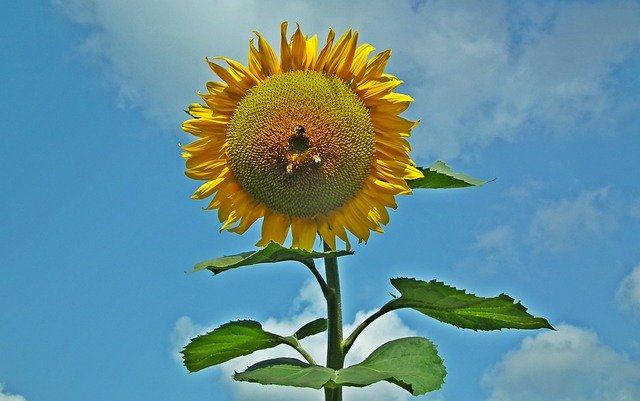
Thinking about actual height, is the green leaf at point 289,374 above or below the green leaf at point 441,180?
below

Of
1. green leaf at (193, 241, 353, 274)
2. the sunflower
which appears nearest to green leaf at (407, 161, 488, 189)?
the sunflower

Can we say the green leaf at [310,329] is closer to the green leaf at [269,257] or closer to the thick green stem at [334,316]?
the thick green stem at [334,316]

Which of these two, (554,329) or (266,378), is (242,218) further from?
(554,329)

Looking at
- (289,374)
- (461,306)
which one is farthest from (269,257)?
(461,306)

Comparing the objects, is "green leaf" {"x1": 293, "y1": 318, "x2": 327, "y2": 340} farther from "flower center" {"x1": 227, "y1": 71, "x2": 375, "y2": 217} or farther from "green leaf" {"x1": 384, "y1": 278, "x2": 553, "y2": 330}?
"flower center" {"x1": 227, "y1": 71, "x2": 375, "y2": 217}

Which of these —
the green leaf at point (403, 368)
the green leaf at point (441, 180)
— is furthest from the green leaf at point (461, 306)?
the green leaf at point (441, 180)

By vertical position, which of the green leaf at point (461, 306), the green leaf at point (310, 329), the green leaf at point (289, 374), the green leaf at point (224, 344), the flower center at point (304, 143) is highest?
the flower center at point (304, 143)

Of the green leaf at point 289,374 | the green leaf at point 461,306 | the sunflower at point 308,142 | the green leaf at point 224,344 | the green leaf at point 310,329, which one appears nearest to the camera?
the green leaf at point 289,374
